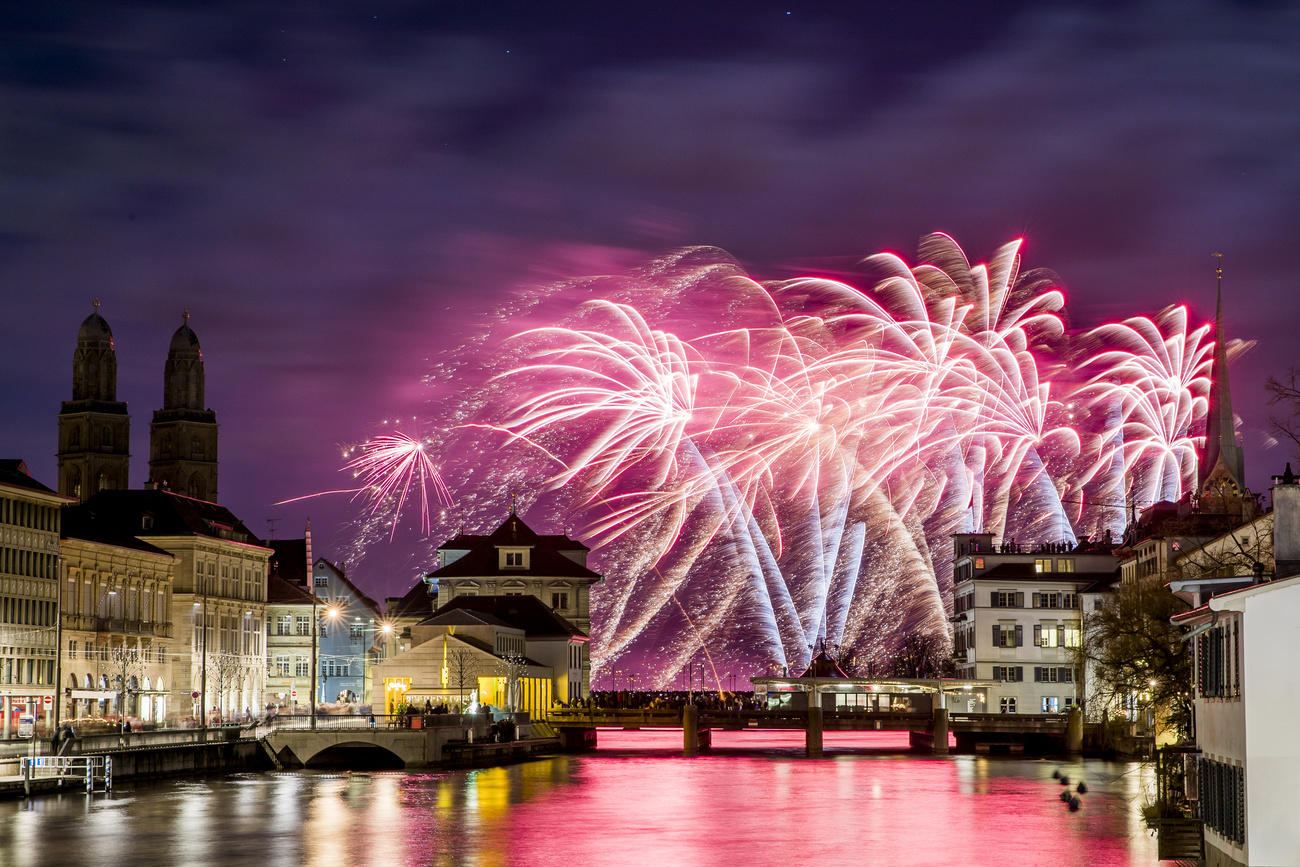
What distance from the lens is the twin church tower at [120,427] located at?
162m

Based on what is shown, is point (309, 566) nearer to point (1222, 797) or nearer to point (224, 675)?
point (224, 675)

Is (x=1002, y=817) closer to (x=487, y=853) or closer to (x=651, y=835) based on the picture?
(x=651, y=835)

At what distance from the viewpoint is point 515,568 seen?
15400cm

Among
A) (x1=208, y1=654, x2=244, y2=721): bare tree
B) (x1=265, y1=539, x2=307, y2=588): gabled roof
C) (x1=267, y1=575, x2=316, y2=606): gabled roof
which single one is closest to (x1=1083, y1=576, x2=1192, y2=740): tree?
(x1=208, y1=654, x2=244, y2=721): bare tree

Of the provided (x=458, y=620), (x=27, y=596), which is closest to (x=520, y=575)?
(x=458, y=620)

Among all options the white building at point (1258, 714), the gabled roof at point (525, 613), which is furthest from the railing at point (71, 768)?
the gabled roof at point (525, 613)

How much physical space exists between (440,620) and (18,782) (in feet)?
167

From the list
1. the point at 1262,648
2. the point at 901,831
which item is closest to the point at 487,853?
the point at 901,831

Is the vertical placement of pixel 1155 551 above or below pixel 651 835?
above

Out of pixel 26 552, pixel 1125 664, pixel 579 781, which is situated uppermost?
pixel 26 552

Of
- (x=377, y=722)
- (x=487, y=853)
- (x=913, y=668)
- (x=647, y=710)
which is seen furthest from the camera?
(x=913, y=668)

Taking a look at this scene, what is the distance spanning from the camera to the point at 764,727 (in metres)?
121

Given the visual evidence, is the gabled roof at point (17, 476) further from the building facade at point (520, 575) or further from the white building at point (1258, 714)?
the white building at point (1258, 714)

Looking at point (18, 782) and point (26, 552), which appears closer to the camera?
point (18, 782)
